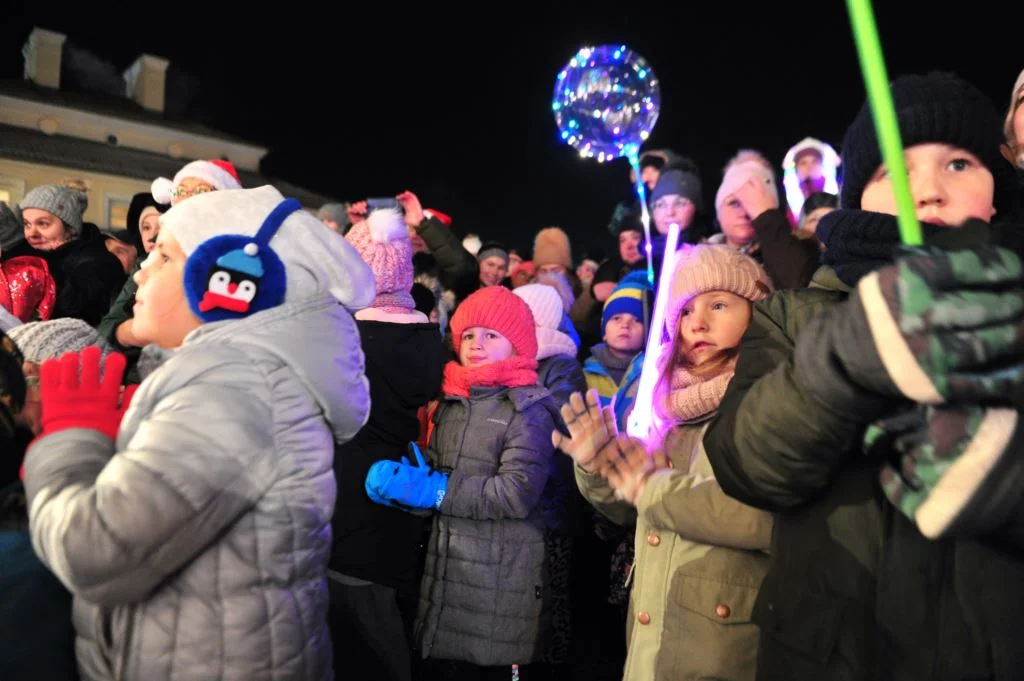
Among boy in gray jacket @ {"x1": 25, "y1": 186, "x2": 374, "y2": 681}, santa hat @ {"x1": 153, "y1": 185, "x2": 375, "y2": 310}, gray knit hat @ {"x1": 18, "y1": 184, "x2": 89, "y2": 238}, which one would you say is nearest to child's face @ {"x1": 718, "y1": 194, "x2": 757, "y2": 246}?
santa hat @ {"x1": 153, "y1": 185, "x2": 375, "y2": 310}

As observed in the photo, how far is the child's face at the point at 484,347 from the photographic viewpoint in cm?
406

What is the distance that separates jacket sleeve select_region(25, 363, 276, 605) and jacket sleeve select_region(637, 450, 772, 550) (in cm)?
117

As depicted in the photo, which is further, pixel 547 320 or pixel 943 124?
pixel 547 320

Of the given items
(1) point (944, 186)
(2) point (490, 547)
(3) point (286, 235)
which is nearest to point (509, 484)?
(2) point (490, 547)

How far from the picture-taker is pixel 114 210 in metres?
26.0

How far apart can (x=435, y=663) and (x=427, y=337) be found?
1774mm

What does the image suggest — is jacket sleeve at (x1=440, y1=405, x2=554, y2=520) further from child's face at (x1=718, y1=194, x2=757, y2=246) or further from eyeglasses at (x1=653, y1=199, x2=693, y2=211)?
eyeglasses at (x1=653, y1=199, x2=693, y2=211)

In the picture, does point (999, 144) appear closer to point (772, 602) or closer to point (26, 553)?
point (772, 602)

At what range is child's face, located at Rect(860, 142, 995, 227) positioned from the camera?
166 centimetres

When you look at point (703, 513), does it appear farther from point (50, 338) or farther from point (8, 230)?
point (8, 230)

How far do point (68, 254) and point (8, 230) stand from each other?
0.37 meters

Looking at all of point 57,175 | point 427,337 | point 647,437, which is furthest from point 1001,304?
point 57,175

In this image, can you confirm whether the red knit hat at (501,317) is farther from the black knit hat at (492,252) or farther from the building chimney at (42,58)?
the building chimney at (42,58)

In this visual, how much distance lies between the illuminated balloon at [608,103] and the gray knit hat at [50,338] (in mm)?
4220
